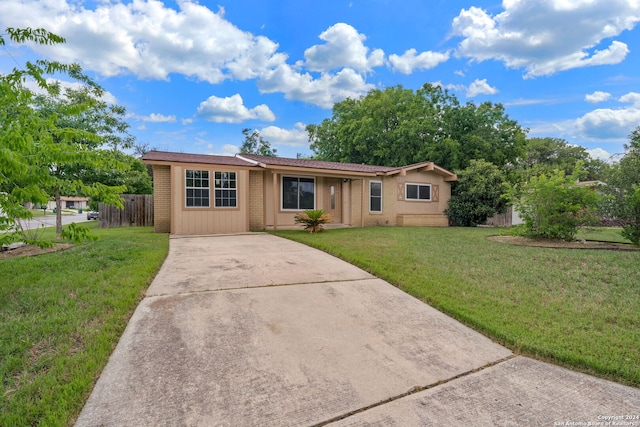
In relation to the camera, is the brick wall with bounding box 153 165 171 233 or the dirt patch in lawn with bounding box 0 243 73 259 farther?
the brick wall with bounding box 153 165 171 233

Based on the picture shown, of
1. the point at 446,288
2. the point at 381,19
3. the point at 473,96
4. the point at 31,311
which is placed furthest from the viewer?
the point at 473,96

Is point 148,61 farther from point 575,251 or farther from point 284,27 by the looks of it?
point 575,251

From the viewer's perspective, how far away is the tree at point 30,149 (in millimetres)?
2561

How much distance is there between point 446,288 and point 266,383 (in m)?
3.17

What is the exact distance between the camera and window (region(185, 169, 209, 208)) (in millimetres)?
10516

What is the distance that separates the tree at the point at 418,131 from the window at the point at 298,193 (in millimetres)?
11624

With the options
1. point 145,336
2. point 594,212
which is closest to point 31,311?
point 145,336

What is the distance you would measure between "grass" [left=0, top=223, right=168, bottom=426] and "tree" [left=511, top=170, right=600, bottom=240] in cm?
1033

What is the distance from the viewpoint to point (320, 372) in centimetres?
242

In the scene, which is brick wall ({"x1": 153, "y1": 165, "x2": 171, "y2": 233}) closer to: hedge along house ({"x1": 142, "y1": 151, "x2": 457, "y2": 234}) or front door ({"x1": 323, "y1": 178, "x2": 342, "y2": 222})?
hedge along house ({"x1": 142, "y1": 151, "x2": 457, "y2": 234})

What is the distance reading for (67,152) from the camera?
308cm

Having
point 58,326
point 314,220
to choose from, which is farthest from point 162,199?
point 58,326

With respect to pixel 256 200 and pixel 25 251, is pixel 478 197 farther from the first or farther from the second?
pixel 25 251

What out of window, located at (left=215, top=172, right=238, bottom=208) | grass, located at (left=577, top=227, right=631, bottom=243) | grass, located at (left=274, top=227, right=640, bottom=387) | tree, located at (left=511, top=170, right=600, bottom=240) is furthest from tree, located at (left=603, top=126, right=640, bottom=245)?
window, located at (left=215, top=172, right=238, bottom=208)
